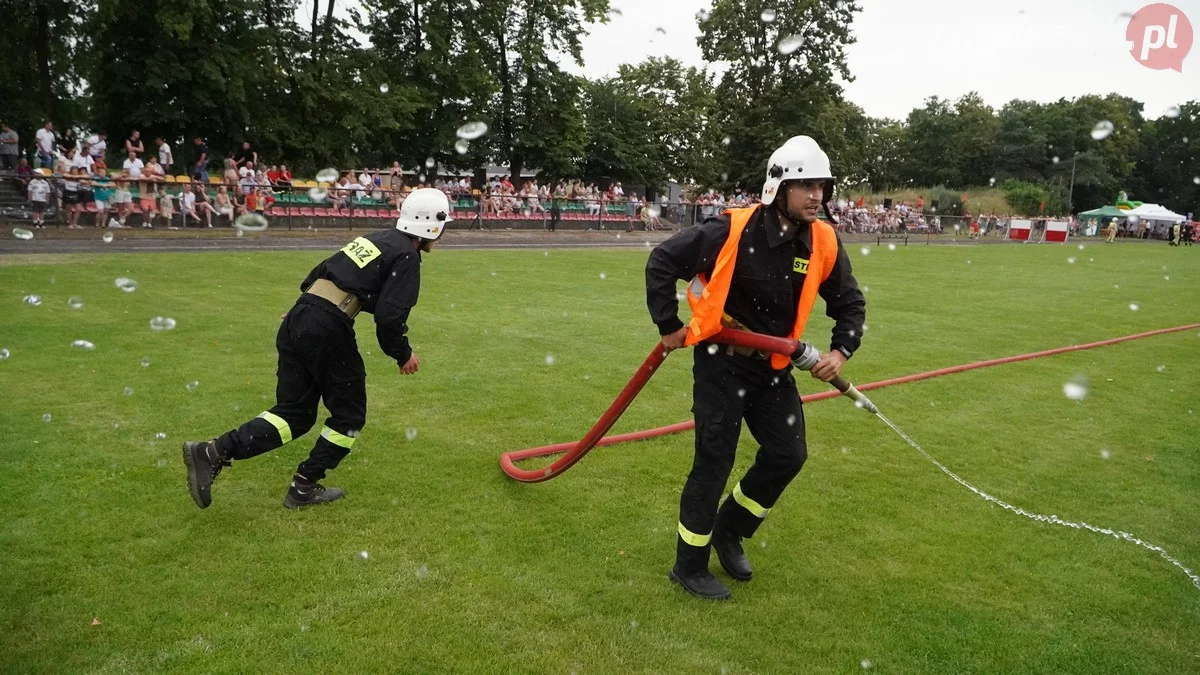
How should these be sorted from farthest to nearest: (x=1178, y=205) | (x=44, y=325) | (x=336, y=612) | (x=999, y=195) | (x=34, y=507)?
(x=1178, y=205) < (x=999, y=195) < (x=44, y=325) < (x=34, y=507) < (x=336, y=612)

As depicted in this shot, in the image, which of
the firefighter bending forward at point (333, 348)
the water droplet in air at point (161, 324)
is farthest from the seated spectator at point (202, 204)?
the firefighter bending forward at point (333, 348)

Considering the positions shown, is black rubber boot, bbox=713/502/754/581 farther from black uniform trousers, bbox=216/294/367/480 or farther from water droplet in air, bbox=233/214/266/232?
water droplet in air, bbox=233/214/266/232

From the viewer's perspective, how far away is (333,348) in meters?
4.93

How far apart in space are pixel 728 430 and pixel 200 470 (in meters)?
3.08

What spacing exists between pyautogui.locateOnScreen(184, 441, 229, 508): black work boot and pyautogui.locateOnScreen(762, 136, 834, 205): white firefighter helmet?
351cm

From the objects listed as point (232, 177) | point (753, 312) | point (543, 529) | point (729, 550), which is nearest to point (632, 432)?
point (543, 529)

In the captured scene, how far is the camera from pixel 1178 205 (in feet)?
286

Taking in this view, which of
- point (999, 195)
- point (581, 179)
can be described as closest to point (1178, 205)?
point (999, 195)

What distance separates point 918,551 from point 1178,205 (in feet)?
340

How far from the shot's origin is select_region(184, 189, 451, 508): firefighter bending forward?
4.81 metres

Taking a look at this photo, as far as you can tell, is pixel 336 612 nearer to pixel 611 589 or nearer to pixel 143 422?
pixel 611 589

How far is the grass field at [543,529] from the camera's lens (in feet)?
12.1

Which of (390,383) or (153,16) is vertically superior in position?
(153,16)

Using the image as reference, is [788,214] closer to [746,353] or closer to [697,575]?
[746,353]
